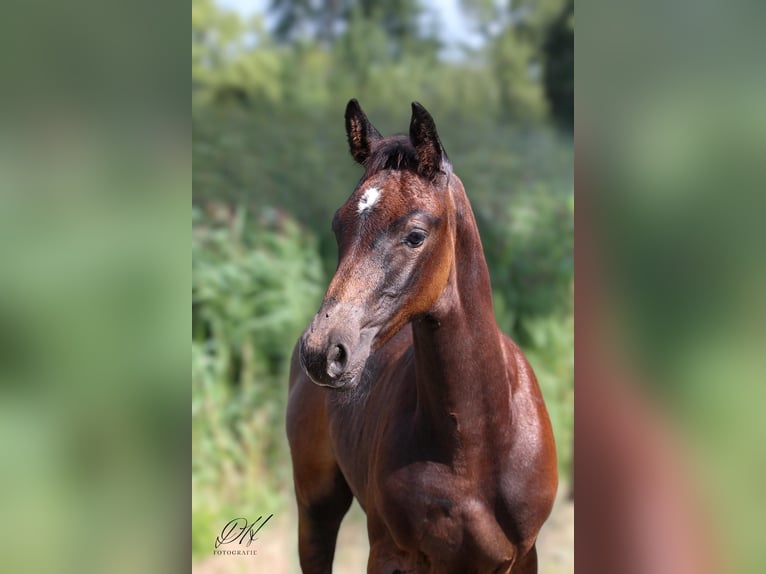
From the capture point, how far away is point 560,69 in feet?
13.7

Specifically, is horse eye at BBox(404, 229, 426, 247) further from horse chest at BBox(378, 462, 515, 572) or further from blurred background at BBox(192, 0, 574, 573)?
blurred background at BBox(192, 0, 574, 573)

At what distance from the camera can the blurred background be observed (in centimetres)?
407

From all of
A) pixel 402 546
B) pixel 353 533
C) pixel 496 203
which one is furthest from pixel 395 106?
pixel 402 546

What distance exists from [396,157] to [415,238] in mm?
229

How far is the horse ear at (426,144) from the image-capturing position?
2035 millimetres

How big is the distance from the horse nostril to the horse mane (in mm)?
493

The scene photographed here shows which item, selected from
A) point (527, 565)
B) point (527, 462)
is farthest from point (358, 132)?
point (527, 565)

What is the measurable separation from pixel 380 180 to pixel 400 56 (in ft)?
7.44
